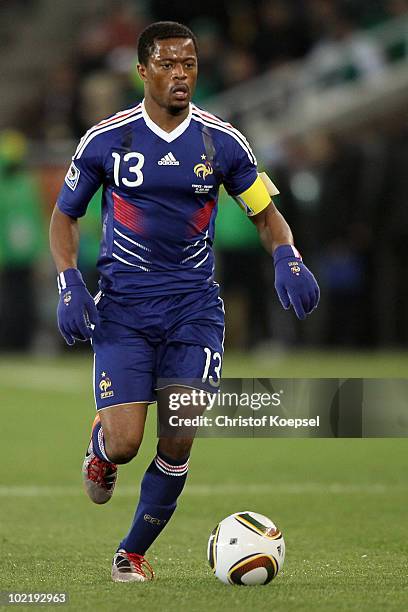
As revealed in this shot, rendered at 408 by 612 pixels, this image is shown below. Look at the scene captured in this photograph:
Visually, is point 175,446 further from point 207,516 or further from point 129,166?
point 207,516

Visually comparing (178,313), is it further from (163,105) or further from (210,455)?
(210,455)

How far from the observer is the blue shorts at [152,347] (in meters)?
5.47

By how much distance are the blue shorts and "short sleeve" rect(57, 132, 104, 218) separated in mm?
451

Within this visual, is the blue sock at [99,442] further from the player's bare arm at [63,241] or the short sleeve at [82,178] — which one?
the short sleeve at [82,178]

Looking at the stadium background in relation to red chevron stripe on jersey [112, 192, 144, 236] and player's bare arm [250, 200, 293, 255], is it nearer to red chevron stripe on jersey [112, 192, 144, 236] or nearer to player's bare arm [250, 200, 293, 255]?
player's bare arm [250, 200, 293, 255]

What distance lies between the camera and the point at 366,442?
1074 cm

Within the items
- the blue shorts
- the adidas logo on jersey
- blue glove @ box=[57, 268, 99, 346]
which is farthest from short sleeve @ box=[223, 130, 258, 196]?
blue glove @ box=[57, 268, 99, 346]

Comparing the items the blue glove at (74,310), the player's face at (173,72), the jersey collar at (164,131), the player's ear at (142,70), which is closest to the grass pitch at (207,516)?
the blue glove at (74,310)

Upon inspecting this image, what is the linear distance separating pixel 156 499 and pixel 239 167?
142 cm

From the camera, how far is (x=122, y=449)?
546 centimetres

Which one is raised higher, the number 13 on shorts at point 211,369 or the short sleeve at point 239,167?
the short sleeve at point 239,167

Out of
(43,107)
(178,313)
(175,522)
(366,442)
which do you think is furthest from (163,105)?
(43,107)

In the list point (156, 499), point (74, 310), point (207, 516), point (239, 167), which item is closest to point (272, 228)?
point (239, 167)

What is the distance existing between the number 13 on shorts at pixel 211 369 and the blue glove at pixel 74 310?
0.48 m
